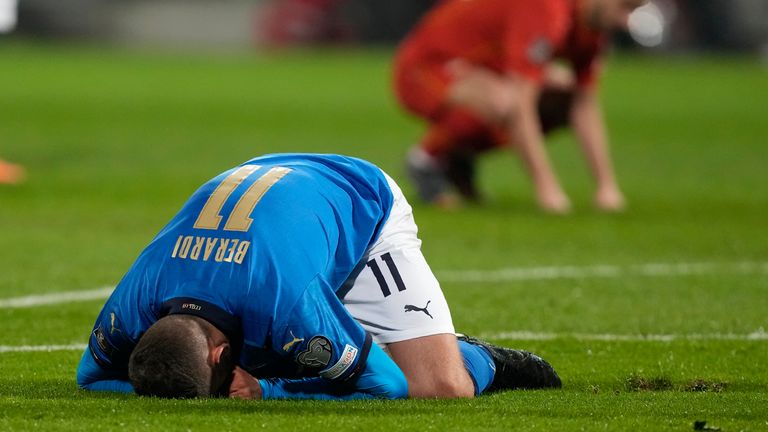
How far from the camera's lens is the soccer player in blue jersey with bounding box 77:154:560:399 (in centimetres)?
371

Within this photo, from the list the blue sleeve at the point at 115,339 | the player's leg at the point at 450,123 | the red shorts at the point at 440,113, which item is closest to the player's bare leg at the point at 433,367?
the blue sleeve at the point at 115,339

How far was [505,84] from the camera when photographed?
353 inches

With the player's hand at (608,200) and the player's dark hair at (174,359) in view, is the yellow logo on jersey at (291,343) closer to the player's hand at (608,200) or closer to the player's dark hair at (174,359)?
the player's dark hair at (174,359)

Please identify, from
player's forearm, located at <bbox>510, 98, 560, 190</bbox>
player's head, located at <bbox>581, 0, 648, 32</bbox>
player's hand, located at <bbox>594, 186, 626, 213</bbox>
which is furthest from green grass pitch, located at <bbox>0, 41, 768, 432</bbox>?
player's head, located at <bbox>581, 0, 648, 32</bbox>

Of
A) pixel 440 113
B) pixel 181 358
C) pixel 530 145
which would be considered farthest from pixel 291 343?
pixel 440 113

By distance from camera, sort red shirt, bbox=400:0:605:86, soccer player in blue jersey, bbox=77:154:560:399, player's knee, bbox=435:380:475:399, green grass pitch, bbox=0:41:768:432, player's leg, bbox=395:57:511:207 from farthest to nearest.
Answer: player's leg, bbox=395:57:511:207 → red shirt, bbox=400:0:605:86 → player's knee, bbox=435:380:475:399 → green grass pitch, bbox=0:41:768:432 → soccer player in blue jersey, bbox=77:154:560:399

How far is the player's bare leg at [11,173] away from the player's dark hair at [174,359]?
6827mm

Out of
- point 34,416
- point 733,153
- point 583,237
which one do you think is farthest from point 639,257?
point 733,153

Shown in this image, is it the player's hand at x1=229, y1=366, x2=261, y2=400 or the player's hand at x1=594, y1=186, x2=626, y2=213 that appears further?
the player's hand at x1=594, y1=186, x2=626, y2=213

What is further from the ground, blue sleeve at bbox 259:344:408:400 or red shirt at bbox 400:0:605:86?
red shirt at bbox 400:0:605:86

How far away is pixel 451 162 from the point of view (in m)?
9.31

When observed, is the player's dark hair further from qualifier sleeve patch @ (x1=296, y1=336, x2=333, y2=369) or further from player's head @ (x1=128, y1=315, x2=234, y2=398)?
qualifier sleeve patch @ (x1=296, y1=336, x2=333, y2=369)

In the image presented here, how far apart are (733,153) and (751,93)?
757cm

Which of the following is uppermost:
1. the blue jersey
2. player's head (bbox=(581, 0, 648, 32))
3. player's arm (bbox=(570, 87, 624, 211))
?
player's head (bbox=(581, 0, 648, 32))
